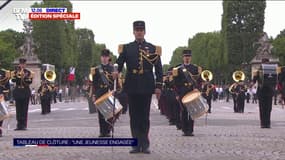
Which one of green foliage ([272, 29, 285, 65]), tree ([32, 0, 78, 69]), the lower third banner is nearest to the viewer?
the lower third banner

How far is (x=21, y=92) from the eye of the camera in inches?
754

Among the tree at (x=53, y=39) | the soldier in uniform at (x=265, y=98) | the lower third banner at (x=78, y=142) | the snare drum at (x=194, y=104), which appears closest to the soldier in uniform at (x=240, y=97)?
the soldier in uniform at (x=265, y=98)

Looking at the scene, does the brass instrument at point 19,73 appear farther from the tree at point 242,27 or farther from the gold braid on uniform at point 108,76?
the tree at point 242,27

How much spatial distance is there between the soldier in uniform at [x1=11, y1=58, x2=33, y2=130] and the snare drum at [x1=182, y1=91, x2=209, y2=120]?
5219mm

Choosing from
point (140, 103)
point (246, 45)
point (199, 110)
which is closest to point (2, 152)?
point (140, 103)

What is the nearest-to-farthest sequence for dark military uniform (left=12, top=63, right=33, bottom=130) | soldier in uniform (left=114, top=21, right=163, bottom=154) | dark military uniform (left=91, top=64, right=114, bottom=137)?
soldier in uniform (left=114, top=21, right=163, bottom=154) → dark military uniform (left=91, top=64, right=114, bottom=137) → dark military uniform (left=12, top=63, right=33, bottom=130)

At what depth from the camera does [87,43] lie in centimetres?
12481

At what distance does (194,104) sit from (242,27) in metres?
69.2

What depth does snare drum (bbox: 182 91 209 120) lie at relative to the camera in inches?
628

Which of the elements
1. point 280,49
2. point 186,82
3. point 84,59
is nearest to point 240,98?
point 186,82

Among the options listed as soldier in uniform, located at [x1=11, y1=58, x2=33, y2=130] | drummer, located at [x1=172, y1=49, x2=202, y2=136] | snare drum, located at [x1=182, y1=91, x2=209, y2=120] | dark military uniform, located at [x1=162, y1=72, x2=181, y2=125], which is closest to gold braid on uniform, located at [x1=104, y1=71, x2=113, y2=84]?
drummer, located at [x1=172, y1=49, x2=202, y2=136]

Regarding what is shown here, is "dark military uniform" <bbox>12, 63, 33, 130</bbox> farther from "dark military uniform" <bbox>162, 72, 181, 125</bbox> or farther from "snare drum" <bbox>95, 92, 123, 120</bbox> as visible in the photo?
"snare drum" <bbox>95, 92, 123, 120</bbox>

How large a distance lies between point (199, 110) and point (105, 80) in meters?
2.36

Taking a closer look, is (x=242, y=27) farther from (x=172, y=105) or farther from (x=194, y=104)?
(x=194, y=104)
